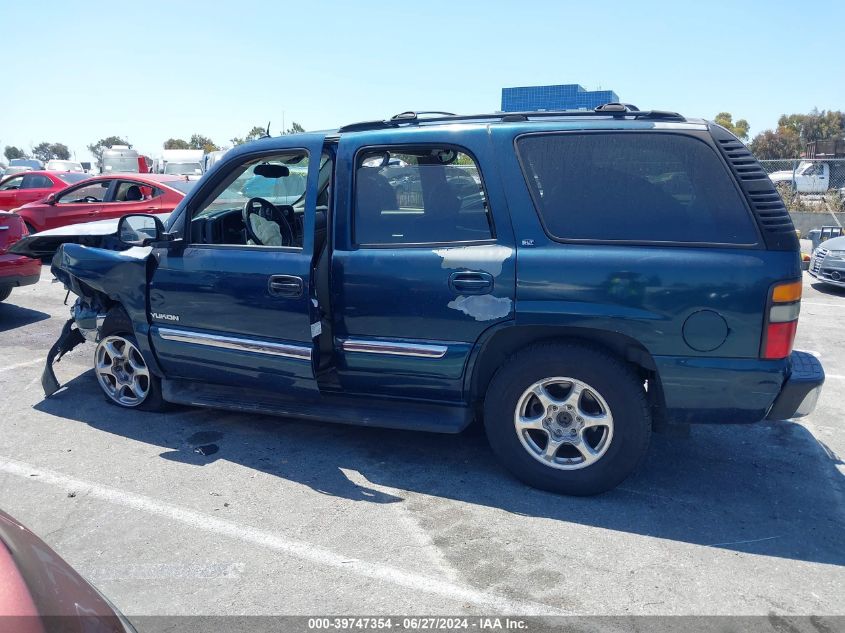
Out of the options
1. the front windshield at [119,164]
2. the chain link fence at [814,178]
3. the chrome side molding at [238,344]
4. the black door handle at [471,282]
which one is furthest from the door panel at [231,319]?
the front windshield at [119,164]

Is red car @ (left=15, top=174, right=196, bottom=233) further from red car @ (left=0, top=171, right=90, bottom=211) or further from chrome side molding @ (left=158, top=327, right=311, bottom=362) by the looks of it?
chrome side molding @ (left=158, top=327, right=311, bottom=362)

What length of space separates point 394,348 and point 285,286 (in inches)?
30.0

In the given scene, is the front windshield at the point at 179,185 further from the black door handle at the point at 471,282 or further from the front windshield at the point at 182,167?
the front windshield at the point at 182,167

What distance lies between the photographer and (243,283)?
4203 millimetres

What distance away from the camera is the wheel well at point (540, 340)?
362 centimetres

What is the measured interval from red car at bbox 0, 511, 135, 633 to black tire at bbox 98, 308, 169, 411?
113 inches

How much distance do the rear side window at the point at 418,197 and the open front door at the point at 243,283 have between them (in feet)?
1.09

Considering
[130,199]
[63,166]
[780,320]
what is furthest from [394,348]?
[63,166]

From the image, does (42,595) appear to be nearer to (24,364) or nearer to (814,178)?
(24,364)

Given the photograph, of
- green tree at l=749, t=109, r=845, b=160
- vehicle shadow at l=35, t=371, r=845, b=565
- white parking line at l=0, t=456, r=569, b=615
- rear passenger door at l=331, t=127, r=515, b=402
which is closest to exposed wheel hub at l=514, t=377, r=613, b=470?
vehicle shadow at l=35, t=371, r=845, b=565

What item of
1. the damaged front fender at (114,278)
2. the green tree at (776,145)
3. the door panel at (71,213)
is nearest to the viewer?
the damaged front fender at (114,278)

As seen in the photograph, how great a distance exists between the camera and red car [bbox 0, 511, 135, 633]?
1.68 meters

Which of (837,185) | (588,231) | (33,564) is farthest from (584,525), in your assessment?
(837,185)

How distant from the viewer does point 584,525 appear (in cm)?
348
